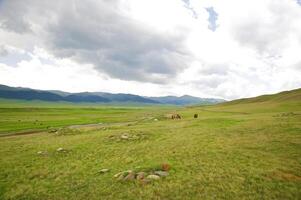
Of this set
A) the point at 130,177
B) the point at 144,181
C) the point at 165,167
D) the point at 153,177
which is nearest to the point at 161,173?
the point at 153,177

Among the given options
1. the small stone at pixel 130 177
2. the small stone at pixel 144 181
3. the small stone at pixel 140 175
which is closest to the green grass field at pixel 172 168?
the small stone at pixel 144 181

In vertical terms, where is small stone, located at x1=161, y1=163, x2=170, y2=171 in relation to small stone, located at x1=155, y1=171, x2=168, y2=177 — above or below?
above

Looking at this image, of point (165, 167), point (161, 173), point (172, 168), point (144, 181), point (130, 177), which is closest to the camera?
point (144, 181)

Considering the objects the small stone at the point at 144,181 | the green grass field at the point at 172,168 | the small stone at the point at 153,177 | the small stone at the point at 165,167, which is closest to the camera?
the green grass field at the point at 172,168

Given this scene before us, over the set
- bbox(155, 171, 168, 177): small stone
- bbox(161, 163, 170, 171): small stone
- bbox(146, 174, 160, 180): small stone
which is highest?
bbox(161, 163, 170, 171): small stone

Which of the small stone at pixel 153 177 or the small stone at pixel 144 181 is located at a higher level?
the small stone at pixel 153 177

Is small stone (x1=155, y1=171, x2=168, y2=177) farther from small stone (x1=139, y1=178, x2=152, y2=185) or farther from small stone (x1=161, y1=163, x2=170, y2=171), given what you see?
small stone (x1=139, y1=178, x2=152, y2=185)

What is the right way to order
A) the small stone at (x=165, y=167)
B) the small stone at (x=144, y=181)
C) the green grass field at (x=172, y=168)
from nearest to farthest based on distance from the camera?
the green grass field at (x=172, y=168), the small stone at (x=144, y=181), the small stone at (x=165, y=167)

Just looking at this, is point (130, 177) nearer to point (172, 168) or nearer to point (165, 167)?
point (165, 167)

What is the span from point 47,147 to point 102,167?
522 inches

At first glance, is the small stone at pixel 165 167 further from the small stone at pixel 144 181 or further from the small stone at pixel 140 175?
the small stone at pixel 144 181

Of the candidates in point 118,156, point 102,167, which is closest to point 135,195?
point 102,167

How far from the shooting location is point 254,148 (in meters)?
24.2

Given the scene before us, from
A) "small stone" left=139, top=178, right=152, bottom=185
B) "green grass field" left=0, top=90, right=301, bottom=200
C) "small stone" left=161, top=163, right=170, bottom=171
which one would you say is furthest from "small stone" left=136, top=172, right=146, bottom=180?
"small stone" left=161, top=163, right=170, bottom=171
